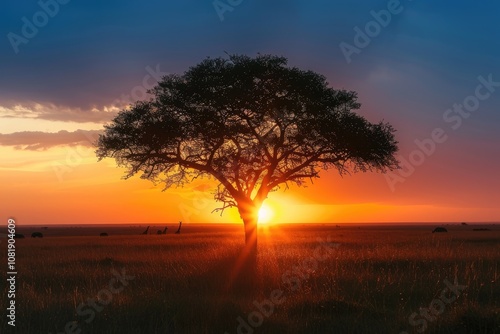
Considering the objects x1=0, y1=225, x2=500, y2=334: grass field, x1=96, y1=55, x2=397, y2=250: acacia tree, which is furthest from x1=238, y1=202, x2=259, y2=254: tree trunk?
x1=0, y1=225, x2=500, y2=334: grass field

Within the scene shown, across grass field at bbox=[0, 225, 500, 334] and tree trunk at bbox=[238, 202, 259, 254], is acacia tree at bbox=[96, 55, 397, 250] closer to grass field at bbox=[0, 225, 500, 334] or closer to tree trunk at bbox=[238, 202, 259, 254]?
tree trunk at bbox=[238, 202, 259, 254]

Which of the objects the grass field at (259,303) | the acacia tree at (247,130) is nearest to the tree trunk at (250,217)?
the acacia tree at (247,130)

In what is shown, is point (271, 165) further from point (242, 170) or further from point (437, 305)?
point (437, 305)

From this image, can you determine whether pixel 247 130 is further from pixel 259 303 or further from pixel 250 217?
pixel 259 303

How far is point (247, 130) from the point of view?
3080 cm

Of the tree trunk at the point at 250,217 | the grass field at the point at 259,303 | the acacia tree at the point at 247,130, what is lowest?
the grass field at the point at 259,303

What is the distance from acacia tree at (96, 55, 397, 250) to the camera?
30125 mm

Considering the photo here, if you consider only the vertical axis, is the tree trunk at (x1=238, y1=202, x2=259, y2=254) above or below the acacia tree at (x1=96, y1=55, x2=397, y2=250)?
below

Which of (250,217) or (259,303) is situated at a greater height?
(250,217)

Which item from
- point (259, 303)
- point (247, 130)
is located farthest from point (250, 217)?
point (259, 303)

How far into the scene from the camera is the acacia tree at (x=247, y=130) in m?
30.1

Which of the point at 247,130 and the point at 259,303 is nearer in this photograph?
the point at 259,303

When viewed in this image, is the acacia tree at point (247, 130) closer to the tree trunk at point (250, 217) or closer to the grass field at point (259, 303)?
the tree trunk at point (250, 217)

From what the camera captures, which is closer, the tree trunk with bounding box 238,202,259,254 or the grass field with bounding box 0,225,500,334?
the grass field with bounding box 0,225,500,334
